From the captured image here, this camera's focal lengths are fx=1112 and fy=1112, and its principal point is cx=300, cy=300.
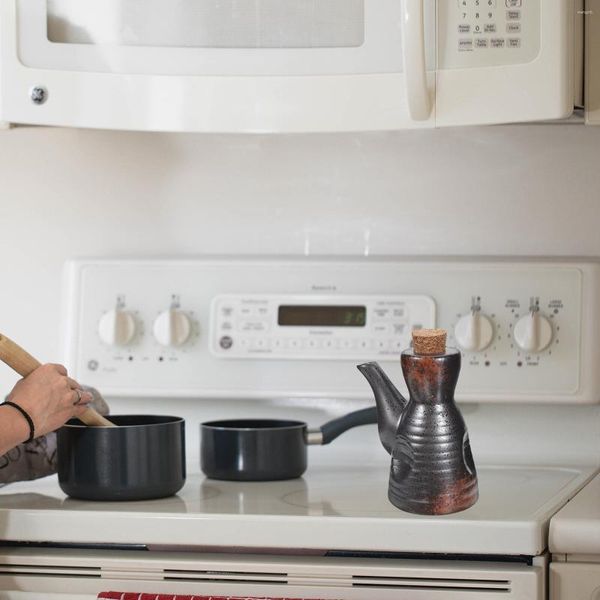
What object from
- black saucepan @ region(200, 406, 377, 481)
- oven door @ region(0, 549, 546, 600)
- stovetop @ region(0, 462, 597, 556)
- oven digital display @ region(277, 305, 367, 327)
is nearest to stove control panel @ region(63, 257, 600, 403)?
oven digital display @ region(277, 305, 367, 327)

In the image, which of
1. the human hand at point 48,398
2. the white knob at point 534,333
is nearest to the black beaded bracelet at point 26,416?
the human hand at point 48,398

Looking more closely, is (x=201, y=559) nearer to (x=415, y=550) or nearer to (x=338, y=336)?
(x=415, y=550)

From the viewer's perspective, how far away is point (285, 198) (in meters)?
1.53

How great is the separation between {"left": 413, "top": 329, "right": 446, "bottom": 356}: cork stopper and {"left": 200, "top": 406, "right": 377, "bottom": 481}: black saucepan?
28 cm

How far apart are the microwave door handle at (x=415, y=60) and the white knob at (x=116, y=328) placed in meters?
0.48

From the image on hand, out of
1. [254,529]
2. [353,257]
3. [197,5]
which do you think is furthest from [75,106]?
[254,529]

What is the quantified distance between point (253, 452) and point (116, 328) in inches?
11.3

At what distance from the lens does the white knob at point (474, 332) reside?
1.40m

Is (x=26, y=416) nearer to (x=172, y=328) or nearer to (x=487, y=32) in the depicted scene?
(x=172, y=328)

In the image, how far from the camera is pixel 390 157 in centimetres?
151

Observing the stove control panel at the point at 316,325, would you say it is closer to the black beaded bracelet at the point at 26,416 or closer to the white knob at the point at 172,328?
the white knob at the point at 172,328

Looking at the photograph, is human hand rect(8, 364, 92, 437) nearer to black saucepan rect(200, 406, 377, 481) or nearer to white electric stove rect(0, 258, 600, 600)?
white electric stove rect(0, 258, 600, 600)

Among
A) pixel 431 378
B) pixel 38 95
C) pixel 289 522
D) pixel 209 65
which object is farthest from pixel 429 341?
pixel 38 95

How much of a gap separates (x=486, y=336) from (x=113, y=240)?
53 centimetres
